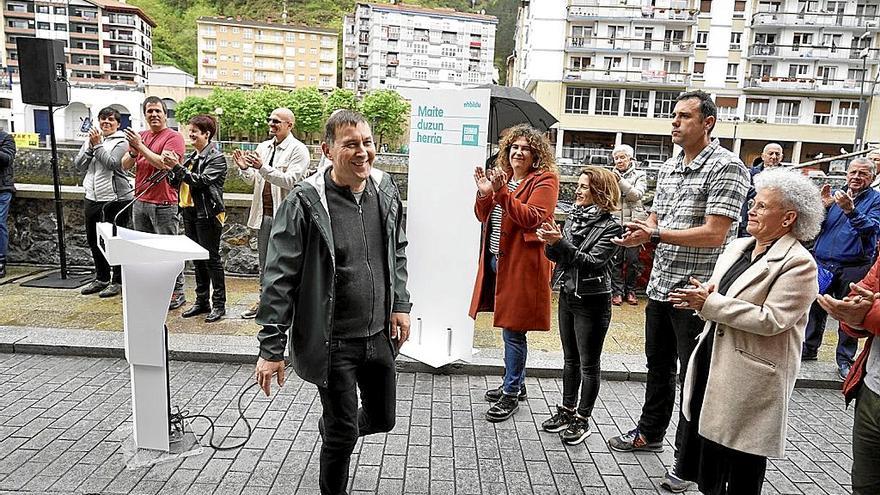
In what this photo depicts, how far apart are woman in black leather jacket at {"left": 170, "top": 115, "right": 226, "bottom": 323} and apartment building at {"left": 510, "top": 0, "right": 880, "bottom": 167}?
5131 centimetres

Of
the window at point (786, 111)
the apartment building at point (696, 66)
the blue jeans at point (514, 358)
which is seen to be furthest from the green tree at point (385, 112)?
the blue jeans at point (514, 358)

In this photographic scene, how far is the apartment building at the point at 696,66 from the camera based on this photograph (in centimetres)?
5500

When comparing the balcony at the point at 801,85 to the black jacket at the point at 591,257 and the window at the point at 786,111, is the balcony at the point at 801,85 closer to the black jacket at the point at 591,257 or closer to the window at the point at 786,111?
the window at the point at 786,111

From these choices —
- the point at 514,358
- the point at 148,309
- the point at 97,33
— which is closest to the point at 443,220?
the point at 514,358

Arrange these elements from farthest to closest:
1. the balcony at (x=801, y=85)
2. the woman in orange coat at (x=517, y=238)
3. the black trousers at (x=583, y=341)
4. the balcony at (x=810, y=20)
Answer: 1. the balcony at (x=810, y=20)
2. the balcony at (x=801, y=85)
3. the woman in orange coat at (x=517, y=238)
4. the black trousers at (x=583, y=341)

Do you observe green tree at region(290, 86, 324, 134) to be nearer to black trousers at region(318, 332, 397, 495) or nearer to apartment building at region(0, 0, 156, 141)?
apartment building at region(0, 0, 156, 141)

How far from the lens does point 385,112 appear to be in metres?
70.8

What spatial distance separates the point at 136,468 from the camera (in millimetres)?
3393

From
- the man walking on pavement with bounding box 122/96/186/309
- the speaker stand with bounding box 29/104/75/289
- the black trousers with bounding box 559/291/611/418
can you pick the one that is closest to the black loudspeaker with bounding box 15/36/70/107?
the speaker stand with bounding box 29/104/75/289

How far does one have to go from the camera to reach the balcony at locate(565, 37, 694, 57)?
183 feet

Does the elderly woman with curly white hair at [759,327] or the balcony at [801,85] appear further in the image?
the balcony at [801,85]

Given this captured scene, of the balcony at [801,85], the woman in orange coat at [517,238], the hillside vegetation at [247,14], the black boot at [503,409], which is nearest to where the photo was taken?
the woman in orange coat at [517,238]

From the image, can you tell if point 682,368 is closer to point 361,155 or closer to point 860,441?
point 860,441

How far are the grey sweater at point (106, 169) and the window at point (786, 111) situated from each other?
62555 mm
